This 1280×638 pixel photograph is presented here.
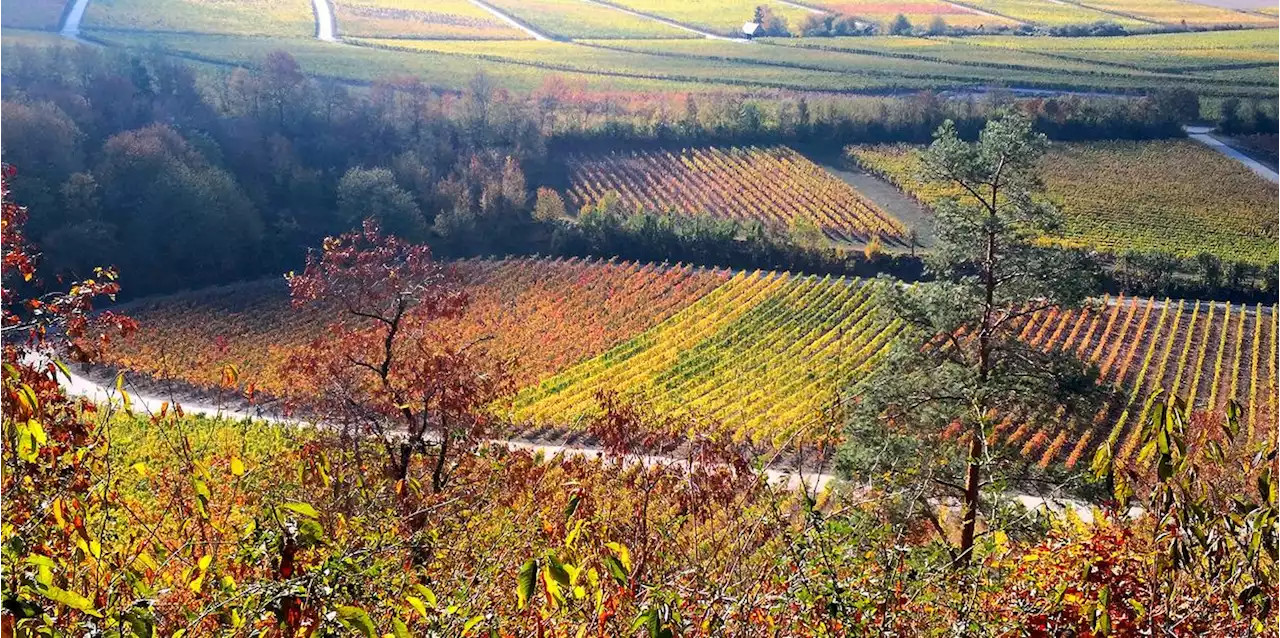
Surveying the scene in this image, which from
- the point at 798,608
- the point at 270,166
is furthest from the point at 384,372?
the point at 270,166

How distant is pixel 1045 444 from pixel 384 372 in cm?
1800

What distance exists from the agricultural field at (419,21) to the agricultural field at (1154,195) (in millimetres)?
48768

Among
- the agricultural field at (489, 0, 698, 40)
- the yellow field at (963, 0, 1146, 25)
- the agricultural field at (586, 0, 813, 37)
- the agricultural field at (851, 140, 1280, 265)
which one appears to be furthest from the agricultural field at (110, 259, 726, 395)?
the yellow field at (963, 0, 1146, 25)

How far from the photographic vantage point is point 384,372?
13.4 metres

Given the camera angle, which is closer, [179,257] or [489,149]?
[179,257]

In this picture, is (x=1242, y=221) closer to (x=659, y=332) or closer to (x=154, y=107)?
(x=659, y=332)

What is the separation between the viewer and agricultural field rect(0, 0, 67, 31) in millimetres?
71625

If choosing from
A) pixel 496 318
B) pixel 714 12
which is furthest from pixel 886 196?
pixel 714 12

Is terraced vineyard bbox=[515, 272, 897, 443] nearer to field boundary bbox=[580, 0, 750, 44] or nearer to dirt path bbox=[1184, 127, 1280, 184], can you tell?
dirt path bbox=[1184, 127, 1280, 184]

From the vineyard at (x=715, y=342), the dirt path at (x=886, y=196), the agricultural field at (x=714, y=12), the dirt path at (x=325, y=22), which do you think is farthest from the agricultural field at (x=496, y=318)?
the agricultural field at (x=714, y=12)

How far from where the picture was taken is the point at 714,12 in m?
110

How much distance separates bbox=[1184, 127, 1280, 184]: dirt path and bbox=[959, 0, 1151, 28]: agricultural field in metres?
44.7

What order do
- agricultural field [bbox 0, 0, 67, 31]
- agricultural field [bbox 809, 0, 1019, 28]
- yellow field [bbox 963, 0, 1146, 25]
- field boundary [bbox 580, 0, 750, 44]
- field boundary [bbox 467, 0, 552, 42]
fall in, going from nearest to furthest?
agricultural field [bbox 0, 0, 67, 31] < field boundary [bbox 467, 0, 552, 42] < field boundary [bbox 580, 0, 750, 44] < yellow field [bbox 963, 0, 1146, 25] < agricultural field [bbox 809, 0, 1019, 28]

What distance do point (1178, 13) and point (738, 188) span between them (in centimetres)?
7985
